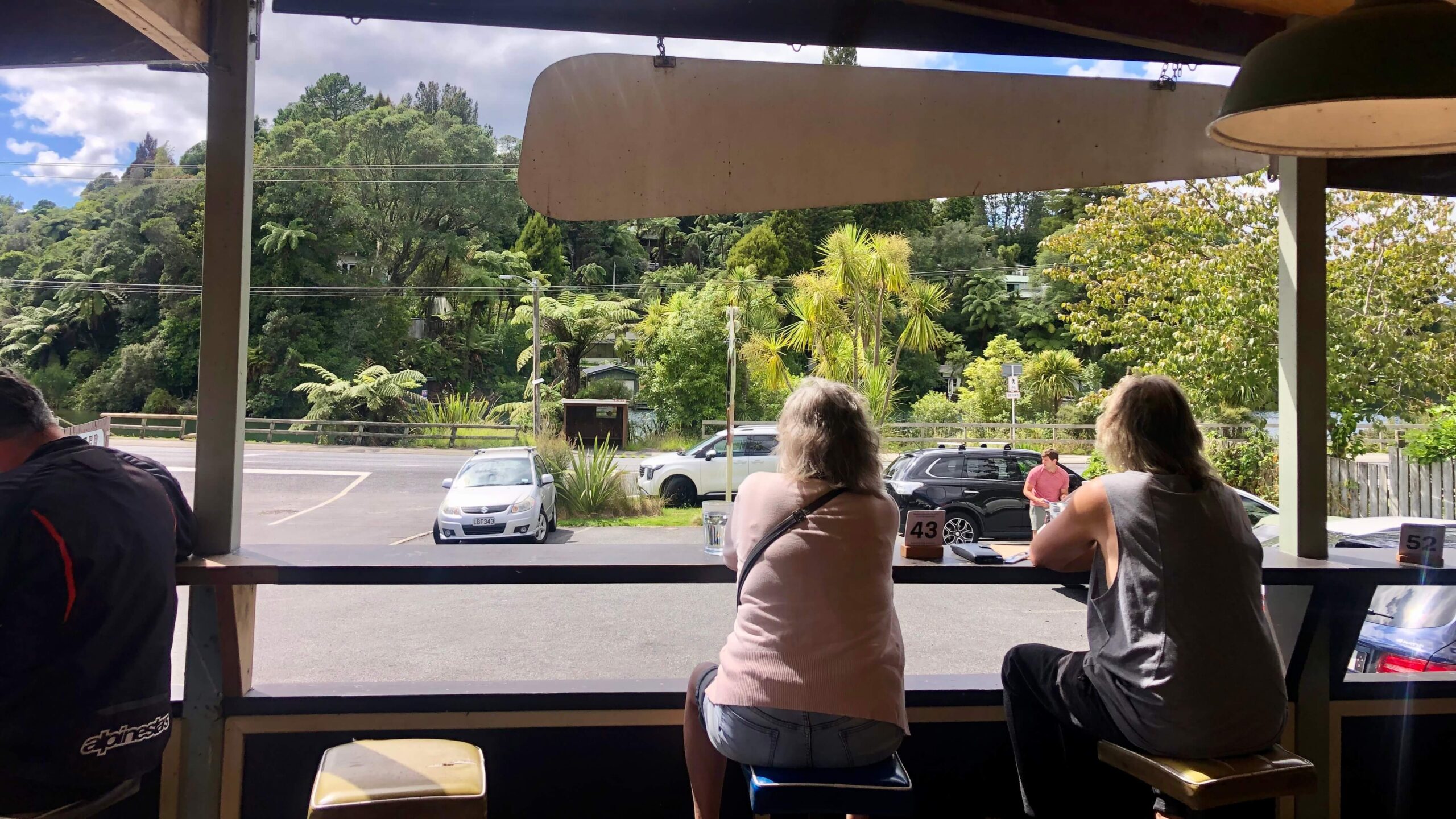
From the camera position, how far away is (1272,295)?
31.2ft

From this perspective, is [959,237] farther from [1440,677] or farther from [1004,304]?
[1440,677]

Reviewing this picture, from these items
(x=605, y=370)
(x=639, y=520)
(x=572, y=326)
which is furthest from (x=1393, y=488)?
(x=572, y=326)

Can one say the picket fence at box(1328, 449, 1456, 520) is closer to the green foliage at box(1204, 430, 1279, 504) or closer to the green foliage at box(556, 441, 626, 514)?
the green foliage at box(1204, 430, 1279, 504)

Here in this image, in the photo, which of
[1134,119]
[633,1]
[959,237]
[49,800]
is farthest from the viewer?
[959,237]

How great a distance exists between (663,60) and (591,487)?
1011 centimetres

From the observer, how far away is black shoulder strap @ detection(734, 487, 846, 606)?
168cm

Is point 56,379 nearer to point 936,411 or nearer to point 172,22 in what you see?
point 172,22

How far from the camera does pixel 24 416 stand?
1.71 m

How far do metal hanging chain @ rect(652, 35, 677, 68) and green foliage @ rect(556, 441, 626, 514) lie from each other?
1007 centimetres

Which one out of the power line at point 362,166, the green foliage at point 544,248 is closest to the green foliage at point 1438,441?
the power line at point 362,166

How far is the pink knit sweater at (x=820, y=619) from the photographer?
161cm

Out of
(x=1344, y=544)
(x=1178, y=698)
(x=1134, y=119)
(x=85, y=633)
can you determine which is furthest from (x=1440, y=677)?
(x=85, y=633)

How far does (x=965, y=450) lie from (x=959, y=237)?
30.4 metres

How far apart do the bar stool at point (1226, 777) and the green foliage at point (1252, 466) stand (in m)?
10.6
